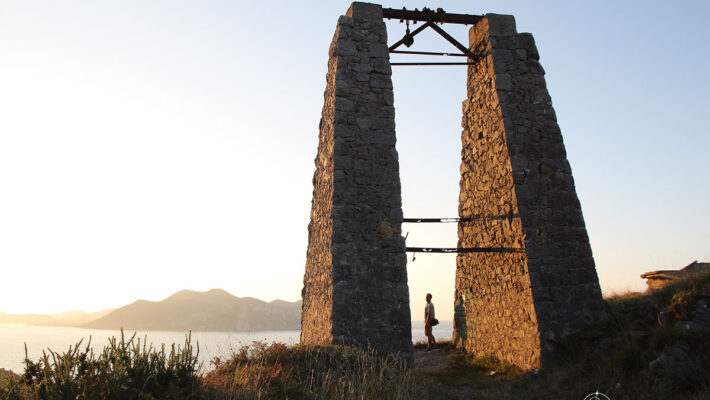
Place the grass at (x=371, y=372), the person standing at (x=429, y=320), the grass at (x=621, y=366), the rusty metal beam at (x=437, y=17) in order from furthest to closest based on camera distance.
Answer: the person standing at (x=429, y=320) → the rusty metal beam at (x=437, y=17) → the grass at (x=621, y=366) → the grass at (x=371, y=372)

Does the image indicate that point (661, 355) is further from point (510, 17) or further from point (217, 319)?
point (217, 319)

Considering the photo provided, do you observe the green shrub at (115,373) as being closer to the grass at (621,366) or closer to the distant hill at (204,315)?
the grass at (621,366)

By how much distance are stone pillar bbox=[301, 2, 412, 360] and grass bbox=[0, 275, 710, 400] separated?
75cm

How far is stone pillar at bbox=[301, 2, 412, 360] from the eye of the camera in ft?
28.0

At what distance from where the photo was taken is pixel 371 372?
6.84 meters

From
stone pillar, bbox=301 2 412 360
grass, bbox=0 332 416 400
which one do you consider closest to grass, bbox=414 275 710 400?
stone pillar, bbox=301 2 412 360

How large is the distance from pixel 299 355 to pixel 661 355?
5419mm

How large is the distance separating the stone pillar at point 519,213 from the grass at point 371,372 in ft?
1.66

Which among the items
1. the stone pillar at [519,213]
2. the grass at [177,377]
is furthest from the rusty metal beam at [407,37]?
the grass at [177,377]

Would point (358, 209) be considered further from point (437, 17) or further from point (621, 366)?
point (437, 17)

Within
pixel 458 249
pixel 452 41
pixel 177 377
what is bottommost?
pixel 177 377

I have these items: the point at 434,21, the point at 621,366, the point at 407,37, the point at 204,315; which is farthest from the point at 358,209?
the point at 204,315

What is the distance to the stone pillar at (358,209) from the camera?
8.55 metres

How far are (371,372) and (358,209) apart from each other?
3103 millimetres
